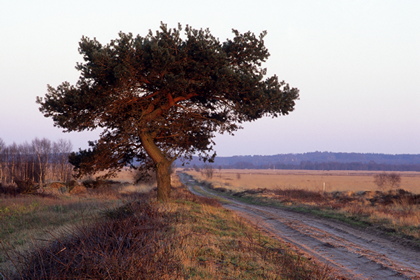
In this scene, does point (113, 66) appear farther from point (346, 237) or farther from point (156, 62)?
point (346, 237)

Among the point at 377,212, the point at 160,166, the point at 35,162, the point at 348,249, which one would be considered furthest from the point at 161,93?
the point at 35,162

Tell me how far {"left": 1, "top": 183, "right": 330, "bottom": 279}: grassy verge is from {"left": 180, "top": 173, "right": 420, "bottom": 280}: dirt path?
3.21 ft

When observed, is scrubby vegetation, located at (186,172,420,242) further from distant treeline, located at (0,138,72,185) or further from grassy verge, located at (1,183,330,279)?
distant treeline, located at (0,138,72,185)

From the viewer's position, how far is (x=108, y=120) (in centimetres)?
1805

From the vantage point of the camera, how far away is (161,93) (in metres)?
17.5

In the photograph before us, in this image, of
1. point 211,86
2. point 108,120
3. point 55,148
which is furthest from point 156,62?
point 55,148

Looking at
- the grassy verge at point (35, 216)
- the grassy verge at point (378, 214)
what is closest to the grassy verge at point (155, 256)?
the grassy verge at point (35, 216)

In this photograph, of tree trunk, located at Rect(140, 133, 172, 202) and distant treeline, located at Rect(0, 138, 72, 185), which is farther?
distant treeline, located at Rect(0, 138, 72, 185)

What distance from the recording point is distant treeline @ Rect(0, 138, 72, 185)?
69375mm

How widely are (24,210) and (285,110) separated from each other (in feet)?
53.8

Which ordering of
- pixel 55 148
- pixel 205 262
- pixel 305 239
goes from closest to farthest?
pixel 205 262 < pixel 305 239 < pixel 55 148

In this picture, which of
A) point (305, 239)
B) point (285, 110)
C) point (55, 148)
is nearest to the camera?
point (305, 239)

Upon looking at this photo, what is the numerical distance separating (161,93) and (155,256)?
1143 centimetres

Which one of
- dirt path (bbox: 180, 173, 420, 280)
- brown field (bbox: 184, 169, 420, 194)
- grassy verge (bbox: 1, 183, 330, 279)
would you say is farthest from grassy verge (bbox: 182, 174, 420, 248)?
brown field (bbox: 184, 169, 420, 194)
